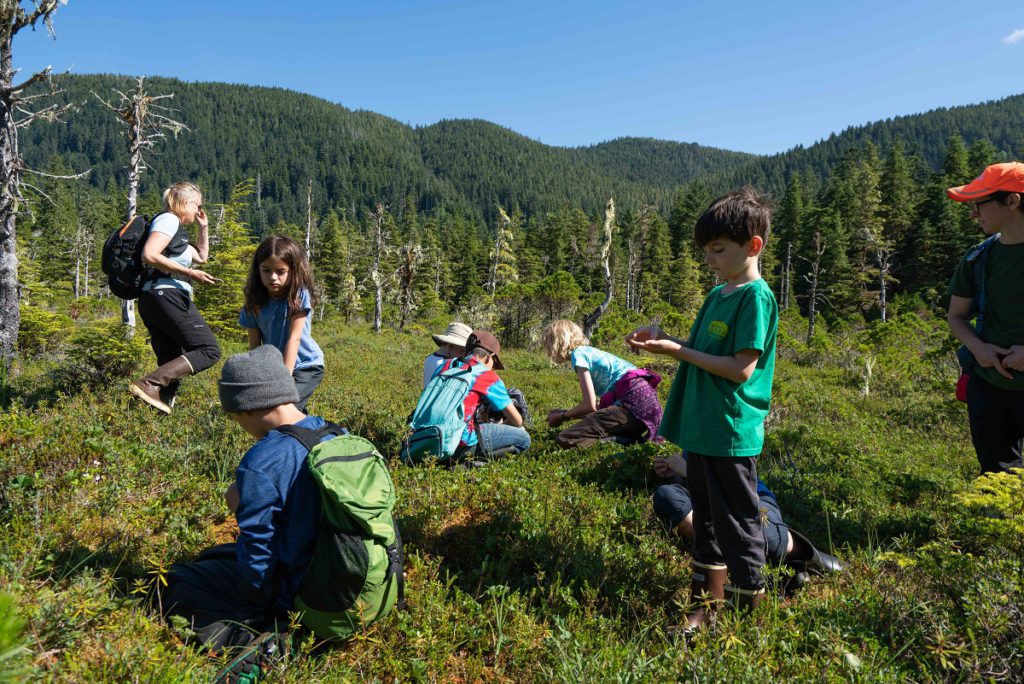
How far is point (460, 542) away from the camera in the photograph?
358cm

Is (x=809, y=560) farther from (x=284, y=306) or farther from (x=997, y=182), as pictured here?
(x=284, y=306)

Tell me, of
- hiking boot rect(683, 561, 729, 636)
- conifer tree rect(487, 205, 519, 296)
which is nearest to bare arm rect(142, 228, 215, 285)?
hiking boot rect(683, 561, 729, 636)

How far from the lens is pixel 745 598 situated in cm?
264

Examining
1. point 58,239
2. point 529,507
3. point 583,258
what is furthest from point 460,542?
point 58,239

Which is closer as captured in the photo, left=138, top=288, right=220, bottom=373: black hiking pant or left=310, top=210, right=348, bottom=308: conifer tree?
left=138, top=288, right=220, bottom=373: black hiking pant

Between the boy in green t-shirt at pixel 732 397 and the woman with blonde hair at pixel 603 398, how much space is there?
2.97 metres

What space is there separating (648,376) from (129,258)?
502 cm

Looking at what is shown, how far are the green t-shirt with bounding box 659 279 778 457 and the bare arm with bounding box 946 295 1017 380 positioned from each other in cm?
156

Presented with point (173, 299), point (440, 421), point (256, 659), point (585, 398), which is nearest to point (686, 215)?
point (585, 398)

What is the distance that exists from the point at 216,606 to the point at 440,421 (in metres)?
2.64

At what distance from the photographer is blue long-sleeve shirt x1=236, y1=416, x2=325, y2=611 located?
7.47 ft

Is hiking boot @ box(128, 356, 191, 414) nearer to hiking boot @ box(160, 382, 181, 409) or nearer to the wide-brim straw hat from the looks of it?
hiking boot @ box(160, 382, 181, 409)

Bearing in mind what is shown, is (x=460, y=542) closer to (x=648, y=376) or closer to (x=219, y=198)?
(x=648, y=376)

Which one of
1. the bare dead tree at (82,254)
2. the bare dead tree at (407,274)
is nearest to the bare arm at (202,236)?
the bare dead tree at (407,274)
